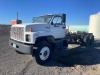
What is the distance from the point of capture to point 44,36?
689 centimetres

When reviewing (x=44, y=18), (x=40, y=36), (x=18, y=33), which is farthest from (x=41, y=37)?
(x=44, y=18)

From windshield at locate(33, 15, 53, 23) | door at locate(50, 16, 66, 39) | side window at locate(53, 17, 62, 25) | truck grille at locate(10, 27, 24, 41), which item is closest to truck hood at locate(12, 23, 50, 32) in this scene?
truck grille at locate(10, 27, 24, 41)

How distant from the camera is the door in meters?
7.64

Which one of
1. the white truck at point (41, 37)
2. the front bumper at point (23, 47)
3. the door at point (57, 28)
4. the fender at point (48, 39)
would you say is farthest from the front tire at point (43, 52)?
the door at point (57, 28)

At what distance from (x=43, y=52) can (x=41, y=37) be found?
0.80 metres

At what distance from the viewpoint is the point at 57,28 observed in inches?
312

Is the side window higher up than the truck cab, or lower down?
higher up

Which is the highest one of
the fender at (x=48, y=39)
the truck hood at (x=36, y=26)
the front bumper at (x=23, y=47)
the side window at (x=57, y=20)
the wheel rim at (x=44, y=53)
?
the side window at (x=57, y=20)

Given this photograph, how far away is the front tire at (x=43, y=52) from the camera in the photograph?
21.4 ft

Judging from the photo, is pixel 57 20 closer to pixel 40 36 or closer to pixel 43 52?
pixel 40 36

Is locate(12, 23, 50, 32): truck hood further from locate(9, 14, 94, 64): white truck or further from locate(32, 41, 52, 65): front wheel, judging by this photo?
locate(32, 41, 52, 65): front wheel

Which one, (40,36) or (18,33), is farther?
(18,33)

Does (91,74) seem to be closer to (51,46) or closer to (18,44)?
(51,46)

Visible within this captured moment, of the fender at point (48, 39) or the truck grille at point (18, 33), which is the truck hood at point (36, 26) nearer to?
the truck grille at point (18, 33)
